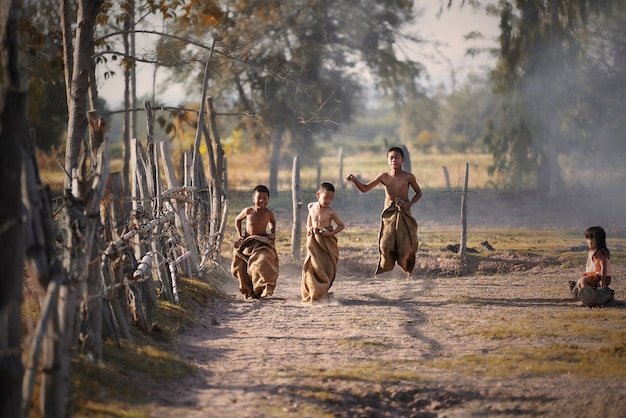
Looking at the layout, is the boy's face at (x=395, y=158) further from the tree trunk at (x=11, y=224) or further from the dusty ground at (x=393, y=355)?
the tree trunk at (x=11, y=224)

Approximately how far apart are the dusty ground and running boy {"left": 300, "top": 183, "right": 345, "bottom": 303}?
30cm

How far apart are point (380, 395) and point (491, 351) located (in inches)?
64.5

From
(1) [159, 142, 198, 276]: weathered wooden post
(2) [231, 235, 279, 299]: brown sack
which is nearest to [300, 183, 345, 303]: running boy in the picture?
(2) [231, 235, 279, 299]: brown sack

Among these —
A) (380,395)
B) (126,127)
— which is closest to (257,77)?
(126,127)

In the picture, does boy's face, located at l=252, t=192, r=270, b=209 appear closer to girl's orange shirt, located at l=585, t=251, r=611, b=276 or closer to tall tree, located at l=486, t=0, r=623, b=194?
girl's orange shirt, located at l=585, t=251, r=611, b=276

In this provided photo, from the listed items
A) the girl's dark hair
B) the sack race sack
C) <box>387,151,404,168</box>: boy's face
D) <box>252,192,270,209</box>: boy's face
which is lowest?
the sack race sack

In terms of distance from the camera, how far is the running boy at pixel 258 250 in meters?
10.4

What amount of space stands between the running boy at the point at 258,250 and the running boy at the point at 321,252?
47cm

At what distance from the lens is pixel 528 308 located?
9664 millimetres

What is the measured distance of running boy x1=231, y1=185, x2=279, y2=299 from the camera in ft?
34.1

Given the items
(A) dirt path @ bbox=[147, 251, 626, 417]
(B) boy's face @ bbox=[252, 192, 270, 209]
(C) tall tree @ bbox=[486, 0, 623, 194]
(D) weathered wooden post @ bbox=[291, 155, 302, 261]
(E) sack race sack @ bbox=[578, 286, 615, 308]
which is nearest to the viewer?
(A) dirt path @ bbox=[147, 251, 626, 417]

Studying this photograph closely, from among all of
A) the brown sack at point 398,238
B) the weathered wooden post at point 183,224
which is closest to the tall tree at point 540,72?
the brown sack at point 398,238

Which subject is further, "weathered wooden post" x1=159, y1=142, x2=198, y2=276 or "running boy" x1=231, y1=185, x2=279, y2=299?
"weathered wooden post" x1=159, y1=142, x2=198, y2=276

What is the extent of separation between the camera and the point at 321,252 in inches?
402
